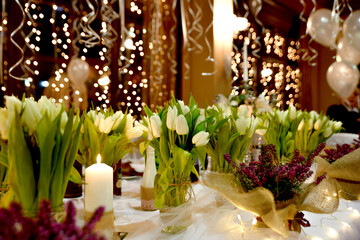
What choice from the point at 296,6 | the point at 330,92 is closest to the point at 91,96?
the point at 296,6

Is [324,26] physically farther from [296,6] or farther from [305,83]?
[305,83]

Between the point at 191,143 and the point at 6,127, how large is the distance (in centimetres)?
46

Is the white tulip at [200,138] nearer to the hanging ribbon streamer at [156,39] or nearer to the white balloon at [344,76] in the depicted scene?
the hanging ribbon streamer at [156,39]

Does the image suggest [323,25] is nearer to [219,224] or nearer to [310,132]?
[310,132]

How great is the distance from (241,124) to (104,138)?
45 cm

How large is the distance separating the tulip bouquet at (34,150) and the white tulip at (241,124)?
1.99ft

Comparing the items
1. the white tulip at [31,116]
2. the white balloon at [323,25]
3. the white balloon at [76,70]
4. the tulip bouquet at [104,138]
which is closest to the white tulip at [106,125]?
the tulip bouquet at [104,138]

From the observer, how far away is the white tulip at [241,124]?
112 centimetres

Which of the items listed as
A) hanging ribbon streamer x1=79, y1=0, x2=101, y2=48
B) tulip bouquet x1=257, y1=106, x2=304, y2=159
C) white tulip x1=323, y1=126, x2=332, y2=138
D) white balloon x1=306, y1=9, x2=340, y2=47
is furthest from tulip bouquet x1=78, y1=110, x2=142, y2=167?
white balloon x1=306, y1=9, x2=340, y2=47

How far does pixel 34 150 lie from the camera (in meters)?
0.65

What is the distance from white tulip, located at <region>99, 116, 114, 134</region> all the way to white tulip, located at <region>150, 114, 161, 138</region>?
0.18 metres

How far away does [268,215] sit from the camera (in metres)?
0.78

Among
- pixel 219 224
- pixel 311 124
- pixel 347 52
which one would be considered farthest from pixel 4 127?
pixel 347 52

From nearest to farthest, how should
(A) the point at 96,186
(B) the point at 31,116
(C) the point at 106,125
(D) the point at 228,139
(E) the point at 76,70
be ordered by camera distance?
(B) the point at 31,116
(A) the point at 96,186
(C) the point at 106,125
(D) the point at 228,139
(E) the point at 76,70
